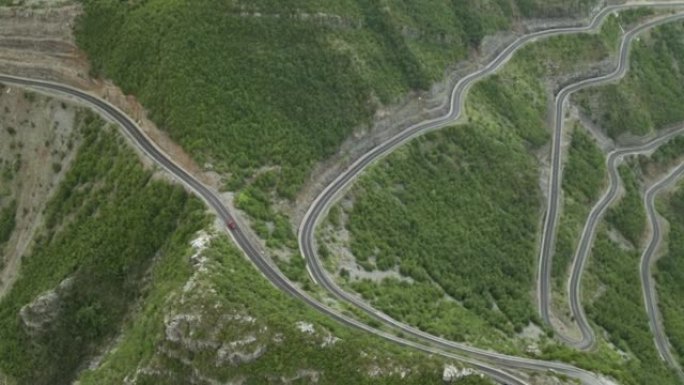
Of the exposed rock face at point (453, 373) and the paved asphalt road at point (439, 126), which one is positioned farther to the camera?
the paved asphalt road at point (439, 126)

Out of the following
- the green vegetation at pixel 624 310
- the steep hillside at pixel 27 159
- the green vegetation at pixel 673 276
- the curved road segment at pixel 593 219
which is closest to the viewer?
the steep hillside at pixel 27 159

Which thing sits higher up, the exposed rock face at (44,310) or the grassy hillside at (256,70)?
the grassy hillside at (256,70)

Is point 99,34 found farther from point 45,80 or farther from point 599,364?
point 599,364

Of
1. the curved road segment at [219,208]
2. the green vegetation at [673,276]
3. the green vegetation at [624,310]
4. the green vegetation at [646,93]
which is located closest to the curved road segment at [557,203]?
the green vegetation at [646,93]

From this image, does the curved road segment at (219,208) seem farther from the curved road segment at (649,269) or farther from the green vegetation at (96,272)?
the curved road segment at (649,269)

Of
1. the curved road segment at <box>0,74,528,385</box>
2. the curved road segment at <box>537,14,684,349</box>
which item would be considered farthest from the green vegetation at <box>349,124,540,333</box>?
the curved road segment at <box>0,74,528,385</box>

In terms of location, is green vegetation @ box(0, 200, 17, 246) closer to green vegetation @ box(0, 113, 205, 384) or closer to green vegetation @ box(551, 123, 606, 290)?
green vegetation @ box(0, 113, 205, 384)

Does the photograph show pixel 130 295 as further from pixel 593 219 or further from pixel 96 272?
pixel 593 219

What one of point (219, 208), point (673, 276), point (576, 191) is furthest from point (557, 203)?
point (219, 208)
